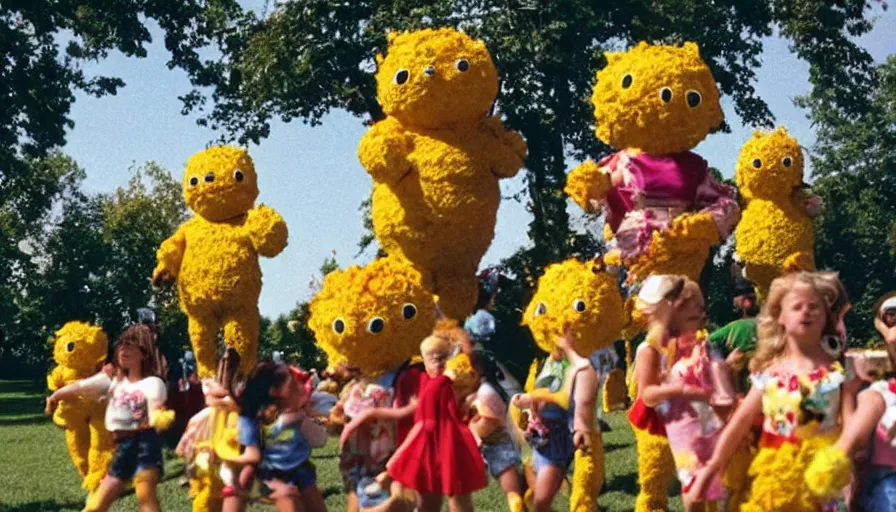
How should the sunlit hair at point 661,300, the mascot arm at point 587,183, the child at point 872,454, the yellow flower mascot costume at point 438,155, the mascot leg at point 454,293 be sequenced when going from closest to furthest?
the child at point 872,454 → the sunlit hair at point 661,300 → the mascot arm at point 587,183 → the yellow flower mascot costume at point 438,155 → the mascot leg at point 454,293

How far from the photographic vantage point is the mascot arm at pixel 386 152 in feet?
33.3

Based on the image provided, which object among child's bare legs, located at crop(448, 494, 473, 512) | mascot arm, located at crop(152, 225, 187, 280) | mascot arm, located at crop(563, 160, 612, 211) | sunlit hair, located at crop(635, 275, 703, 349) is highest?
mascot arm, located at crop(152, 225, 187, 280)

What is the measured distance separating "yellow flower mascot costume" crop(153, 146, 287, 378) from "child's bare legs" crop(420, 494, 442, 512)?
4.85 metres

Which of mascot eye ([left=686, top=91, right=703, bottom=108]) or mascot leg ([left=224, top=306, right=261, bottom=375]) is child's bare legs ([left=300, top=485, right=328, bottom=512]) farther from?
mascot leg ([left=224, top=306, right=261, bottom=375])

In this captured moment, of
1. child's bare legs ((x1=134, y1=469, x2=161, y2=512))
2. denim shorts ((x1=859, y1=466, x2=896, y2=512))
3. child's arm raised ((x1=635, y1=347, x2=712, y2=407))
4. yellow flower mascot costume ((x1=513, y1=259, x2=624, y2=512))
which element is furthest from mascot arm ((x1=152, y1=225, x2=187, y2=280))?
denim shorts ((x1=859, y1=466, x2=896, y2=512))

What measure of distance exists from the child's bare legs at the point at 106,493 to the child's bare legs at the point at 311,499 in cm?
132

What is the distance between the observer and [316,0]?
66.1ft

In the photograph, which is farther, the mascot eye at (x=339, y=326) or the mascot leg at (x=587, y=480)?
the mascot leg at (x=587, y=480)

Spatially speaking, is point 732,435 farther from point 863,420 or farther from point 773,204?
point 773,204

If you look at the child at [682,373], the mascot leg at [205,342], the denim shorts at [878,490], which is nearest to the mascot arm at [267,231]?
the mascot leg at [205,342]

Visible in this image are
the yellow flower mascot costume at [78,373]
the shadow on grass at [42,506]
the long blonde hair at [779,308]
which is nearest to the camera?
the long blonde hair at [779,308]

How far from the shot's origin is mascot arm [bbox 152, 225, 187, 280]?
11625 mm

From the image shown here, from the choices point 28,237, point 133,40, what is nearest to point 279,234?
point 133,40

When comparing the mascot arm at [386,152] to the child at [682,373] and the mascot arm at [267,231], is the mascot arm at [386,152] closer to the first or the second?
the mascot arm at [267,231]
